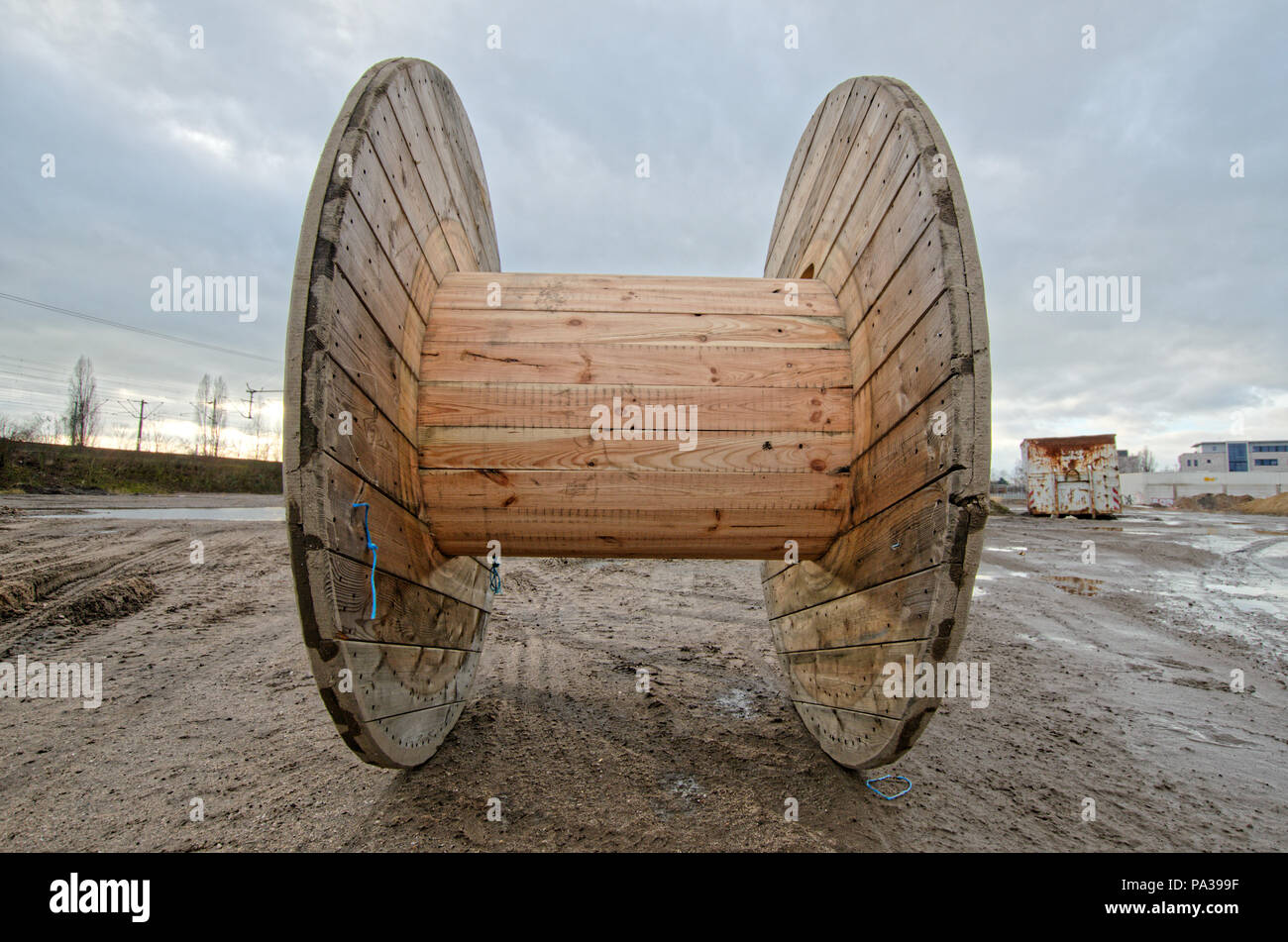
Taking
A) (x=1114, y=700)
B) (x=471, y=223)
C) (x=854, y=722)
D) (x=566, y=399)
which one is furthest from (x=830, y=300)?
(x=1114, y=700)

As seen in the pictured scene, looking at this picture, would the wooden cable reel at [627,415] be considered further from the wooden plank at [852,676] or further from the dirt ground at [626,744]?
the dirt ground at [626,744]

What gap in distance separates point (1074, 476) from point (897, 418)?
766 inches

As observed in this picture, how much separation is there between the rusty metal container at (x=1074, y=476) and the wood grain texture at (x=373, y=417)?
1976 cm

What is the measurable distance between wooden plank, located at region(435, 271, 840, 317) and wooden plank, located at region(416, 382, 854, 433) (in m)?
0.37

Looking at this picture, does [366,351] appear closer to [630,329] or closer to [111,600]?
[630,329]

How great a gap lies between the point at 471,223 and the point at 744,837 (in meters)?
2.97

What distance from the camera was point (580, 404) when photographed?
6.99ft

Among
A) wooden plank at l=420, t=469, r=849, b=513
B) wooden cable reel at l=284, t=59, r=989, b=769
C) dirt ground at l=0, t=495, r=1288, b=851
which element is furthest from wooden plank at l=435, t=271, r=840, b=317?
dirt ground at l=0, t=495, r=1288, b=851

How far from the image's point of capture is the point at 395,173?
2.07 meters

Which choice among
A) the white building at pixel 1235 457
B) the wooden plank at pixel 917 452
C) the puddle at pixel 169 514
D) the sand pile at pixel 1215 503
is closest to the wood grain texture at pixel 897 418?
the wooden plank at pixel 917 452

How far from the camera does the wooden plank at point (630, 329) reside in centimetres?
223

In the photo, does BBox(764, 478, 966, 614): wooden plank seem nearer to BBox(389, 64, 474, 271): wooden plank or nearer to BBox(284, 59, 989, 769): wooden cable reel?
BBox(284, 59, 989, 769): wooden cable reel

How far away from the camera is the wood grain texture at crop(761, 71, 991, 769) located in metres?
1.62

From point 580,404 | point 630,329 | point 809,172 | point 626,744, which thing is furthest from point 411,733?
point 809,172
